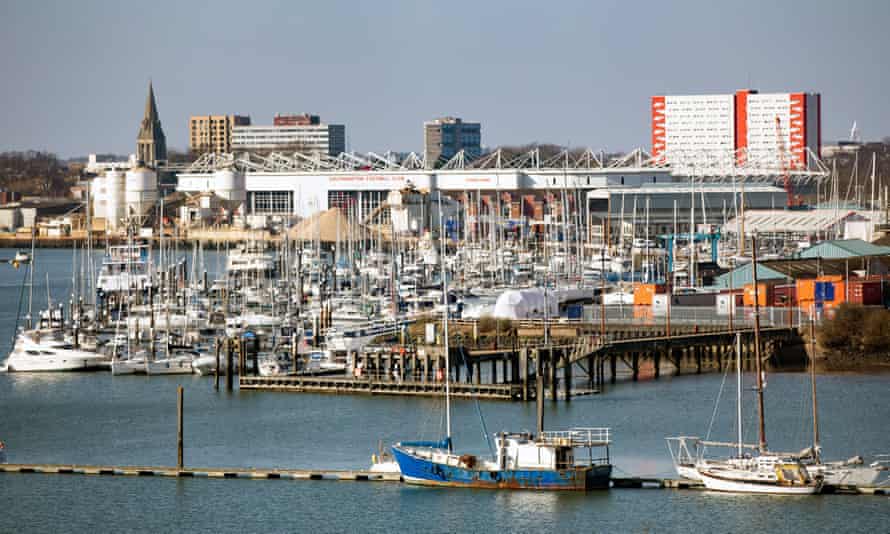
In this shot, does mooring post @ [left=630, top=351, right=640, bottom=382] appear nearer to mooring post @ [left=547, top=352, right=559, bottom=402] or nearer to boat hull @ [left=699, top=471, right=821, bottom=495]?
mooring post @ [left=547, top=352, right=559, bottom=402]

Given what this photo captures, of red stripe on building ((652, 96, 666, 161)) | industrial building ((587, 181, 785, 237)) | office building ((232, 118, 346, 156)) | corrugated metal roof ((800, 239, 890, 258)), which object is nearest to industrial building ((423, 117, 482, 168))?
office building ((232, 118, 346, 156))

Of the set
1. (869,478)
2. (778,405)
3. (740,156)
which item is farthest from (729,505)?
(740,156)

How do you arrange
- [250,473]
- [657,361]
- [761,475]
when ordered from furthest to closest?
[657,361] < [250,473] < [761,475]

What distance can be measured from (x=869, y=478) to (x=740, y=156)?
73.7 meters

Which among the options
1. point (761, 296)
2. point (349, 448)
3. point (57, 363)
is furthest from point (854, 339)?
point (57, 363)

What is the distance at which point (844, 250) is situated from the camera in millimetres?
39281

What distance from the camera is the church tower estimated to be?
136375 mm

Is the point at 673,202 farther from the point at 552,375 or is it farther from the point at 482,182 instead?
the point at 552,375

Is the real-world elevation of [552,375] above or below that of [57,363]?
below

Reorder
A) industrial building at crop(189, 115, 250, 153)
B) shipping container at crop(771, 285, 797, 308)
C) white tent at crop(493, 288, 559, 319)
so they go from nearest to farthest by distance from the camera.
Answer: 1. shipping container at crop(771, 285, 797, 308)
2. white tent at crop(493, 288, 559, 319)
3. industrial building at crop(189, 115, 250, 153)

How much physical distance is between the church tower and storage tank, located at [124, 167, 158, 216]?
136 ft

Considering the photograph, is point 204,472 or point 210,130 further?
point 210,130

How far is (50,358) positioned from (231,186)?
59.3 metres

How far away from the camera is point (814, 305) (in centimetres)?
3294
